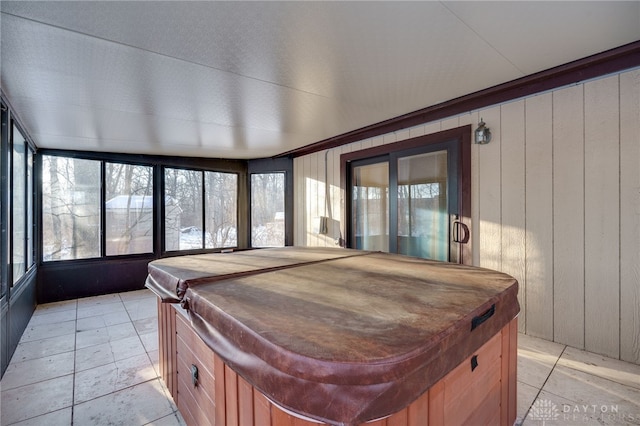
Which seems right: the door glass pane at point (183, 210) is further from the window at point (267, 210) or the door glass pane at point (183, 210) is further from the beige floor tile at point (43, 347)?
the beige floor tile at point (43, 347)

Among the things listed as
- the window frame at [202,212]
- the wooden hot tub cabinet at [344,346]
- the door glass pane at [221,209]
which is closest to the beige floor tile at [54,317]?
the window frame at [202,212]

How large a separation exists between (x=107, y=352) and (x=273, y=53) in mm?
2922

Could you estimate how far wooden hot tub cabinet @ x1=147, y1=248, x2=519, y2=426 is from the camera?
0.74 m

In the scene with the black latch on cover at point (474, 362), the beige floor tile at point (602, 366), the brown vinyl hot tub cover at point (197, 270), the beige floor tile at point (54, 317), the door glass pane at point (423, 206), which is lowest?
the beige floor tile at point (54, 317)

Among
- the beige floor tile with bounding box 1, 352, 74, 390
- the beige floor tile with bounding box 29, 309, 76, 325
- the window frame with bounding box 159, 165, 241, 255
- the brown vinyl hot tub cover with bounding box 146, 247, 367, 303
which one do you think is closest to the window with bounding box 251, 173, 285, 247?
the window frame with bounding box 159, 165, 241, 255

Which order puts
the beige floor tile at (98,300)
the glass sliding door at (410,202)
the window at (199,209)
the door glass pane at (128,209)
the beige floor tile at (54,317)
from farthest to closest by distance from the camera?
the window at (199,209) → the door glass pane at (128,209) → the beige floor tile at (98,300) → the beige floor tile at (54,317) → the glass sliding door at (410,202)

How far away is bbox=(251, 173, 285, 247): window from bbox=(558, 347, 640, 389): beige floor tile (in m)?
4.26

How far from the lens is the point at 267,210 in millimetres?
5688

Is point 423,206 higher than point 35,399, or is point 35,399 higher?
point 423,206

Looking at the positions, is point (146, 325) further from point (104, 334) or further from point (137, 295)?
point (137, 295)

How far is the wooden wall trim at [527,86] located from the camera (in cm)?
203

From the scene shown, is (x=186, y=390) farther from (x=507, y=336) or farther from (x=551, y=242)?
(x=551, y=242)

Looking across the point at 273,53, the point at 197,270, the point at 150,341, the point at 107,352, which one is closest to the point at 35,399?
the point at 107,352

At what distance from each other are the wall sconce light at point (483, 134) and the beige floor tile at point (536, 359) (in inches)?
72.4
